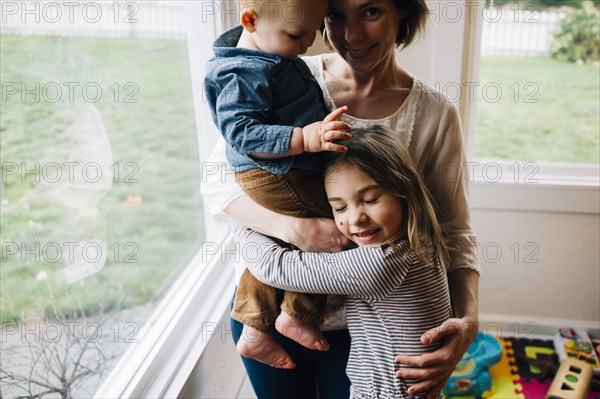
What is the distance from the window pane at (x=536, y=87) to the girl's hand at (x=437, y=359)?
1.35 m

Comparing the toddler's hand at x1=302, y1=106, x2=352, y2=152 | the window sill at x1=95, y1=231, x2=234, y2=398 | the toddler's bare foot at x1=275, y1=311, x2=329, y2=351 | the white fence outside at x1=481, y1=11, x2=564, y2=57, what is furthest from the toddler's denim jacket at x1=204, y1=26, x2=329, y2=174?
the white fence outside at x1=481, y1=11, x2=564, y2=57

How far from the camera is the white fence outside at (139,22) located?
49.1 inches

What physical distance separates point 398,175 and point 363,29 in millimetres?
292

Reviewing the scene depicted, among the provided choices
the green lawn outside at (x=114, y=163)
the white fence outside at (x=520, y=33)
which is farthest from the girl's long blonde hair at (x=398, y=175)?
the white fence outside at (x=520, y=33)

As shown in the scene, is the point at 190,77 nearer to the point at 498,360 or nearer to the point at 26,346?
the point at 26,346

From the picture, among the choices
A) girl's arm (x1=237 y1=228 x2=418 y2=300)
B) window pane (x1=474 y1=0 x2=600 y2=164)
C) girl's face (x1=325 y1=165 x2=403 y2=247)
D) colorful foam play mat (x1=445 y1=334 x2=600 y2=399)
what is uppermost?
window pane (x1=474 y1=0 x2=600 y2=164)

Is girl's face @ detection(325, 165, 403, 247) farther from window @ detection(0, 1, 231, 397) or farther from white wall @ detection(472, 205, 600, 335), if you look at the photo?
white wall @ detection(472, 205, 600, 335)

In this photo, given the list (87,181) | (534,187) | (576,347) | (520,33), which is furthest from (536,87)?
(87,181)

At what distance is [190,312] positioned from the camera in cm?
175

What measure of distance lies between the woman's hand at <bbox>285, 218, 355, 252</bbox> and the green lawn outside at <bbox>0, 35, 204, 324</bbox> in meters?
0.59

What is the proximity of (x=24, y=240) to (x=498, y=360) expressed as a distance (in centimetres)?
176

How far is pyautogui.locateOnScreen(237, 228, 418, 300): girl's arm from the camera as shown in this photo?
1.06 meters

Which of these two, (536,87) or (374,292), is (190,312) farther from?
(536,87)

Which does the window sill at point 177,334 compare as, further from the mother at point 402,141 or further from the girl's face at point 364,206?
the girl's face at point 364,206
